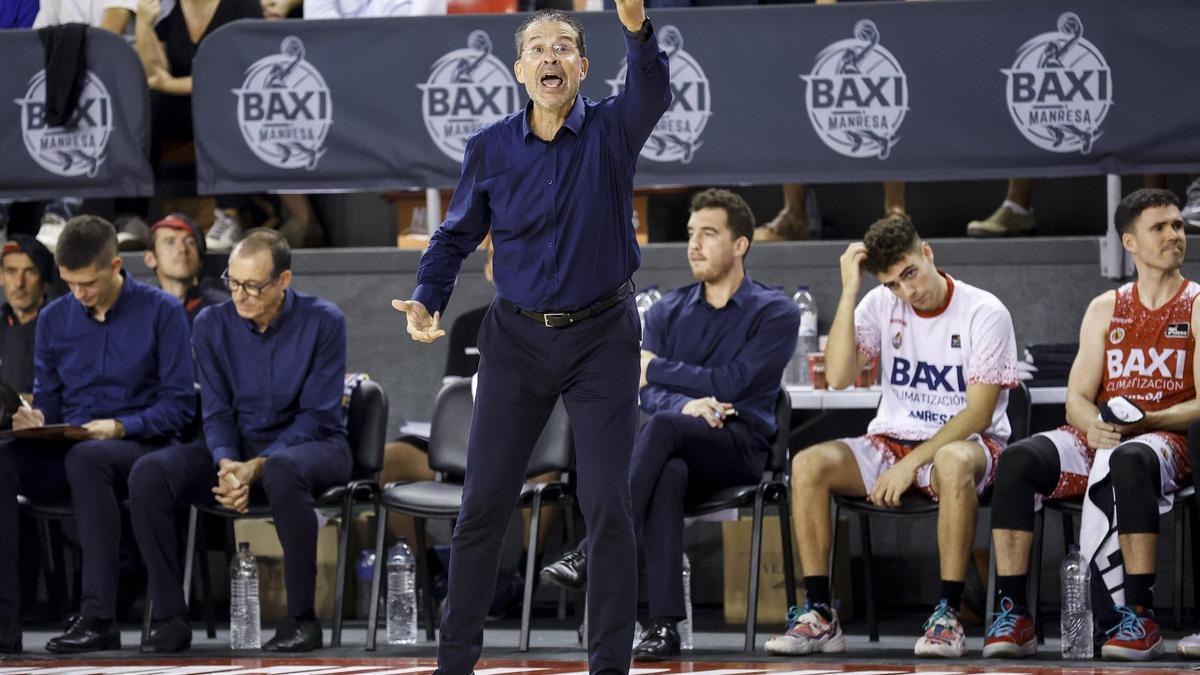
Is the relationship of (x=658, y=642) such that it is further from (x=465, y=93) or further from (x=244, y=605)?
(x=465, y=93)

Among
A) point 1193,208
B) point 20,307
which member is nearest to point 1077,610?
point 1193,208

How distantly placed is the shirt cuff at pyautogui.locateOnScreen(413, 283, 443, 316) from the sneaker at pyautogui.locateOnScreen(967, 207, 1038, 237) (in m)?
3.48

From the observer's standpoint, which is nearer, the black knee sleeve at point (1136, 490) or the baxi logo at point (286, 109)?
the black knee sleeve at point (1136, 490)

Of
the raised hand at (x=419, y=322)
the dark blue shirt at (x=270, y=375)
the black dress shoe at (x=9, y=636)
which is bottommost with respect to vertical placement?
the black dress shoe at (x=9, y=636)

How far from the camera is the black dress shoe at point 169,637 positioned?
5355 millimetres

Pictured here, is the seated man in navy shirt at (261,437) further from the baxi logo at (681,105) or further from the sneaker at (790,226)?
the sneaker at (790,226)

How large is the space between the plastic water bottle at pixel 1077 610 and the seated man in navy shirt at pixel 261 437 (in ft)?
8.01

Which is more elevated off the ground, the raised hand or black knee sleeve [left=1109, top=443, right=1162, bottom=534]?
the raised hand

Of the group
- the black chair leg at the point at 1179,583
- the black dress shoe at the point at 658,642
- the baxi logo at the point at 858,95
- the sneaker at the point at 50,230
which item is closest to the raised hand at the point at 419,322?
the black dress shoe at the point at 658,642

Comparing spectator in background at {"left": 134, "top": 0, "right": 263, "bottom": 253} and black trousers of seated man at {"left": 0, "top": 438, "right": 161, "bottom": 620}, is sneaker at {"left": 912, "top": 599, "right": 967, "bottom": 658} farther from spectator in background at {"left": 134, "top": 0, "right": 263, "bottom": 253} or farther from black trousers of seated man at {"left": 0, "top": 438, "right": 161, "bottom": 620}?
spectator in background at {"left": 134, "top": 0, "right": 263, "bottom": 253}

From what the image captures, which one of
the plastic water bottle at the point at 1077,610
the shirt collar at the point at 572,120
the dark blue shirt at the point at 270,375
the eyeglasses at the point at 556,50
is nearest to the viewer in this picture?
the eyeglasses at the point at 556,50

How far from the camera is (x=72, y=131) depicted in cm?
700

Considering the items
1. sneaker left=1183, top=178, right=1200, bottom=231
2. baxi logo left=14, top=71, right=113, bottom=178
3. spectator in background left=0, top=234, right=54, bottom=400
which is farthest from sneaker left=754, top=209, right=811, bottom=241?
spectator in background left=0, top=234, right=54, bottom=400

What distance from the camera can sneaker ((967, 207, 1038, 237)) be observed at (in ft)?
21.8
